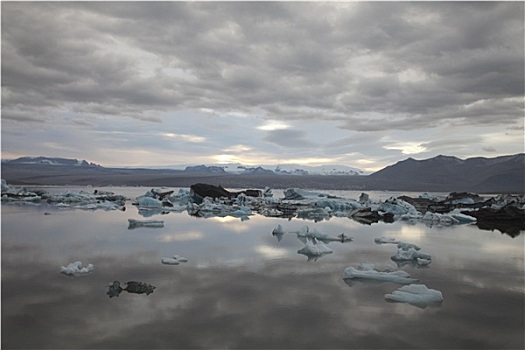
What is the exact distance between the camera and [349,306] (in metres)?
5.14

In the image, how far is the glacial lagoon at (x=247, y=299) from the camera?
407 cm

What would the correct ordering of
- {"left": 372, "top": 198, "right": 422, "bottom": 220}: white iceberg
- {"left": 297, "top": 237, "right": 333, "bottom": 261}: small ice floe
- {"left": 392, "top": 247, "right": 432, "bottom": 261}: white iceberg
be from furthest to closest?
{"left": 372, "top": 198, "right": 422, "bottom": 220}: white iceberg < {"left": 297, "top": 237, "right": 333, "bottom": 261}: small ice floe < {"left": 392, "top": 247, "right": 432, "bottom": 261}: white iceberg

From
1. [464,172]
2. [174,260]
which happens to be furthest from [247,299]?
[464,172]

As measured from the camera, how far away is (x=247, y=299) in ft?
17.6

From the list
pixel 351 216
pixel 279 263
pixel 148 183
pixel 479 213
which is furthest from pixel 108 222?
pixel 148 183

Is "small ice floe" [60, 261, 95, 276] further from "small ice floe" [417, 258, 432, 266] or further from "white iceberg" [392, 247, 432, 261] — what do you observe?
"small ice floe" [417, 258, 432, 266]

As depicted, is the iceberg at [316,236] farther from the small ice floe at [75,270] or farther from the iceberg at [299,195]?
the iceberg at [299,195]

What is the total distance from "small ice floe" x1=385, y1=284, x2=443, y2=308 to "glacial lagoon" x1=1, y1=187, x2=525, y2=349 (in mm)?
81

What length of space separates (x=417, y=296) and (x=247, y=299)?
2.42 m

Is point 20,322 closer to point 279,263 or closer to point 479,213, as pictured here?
point 279,263

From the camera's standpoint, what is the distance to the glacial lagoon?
4070 mm

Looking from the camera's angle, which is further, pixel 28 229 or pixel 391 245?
pixel 28 229

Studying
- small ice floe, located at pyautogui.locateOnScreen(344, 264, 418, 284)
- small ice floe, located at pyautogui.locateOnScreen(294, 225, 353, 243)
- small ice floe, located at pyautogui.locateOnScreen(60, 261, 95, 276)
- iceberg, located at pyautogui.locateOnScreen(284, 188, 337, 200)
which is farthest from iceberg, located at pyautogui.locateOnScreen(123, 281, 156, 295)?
iceberg, located at pyautogui.locateOnScreen(284, 188, 337, 200)

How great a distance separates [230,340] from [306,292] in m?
2.07
